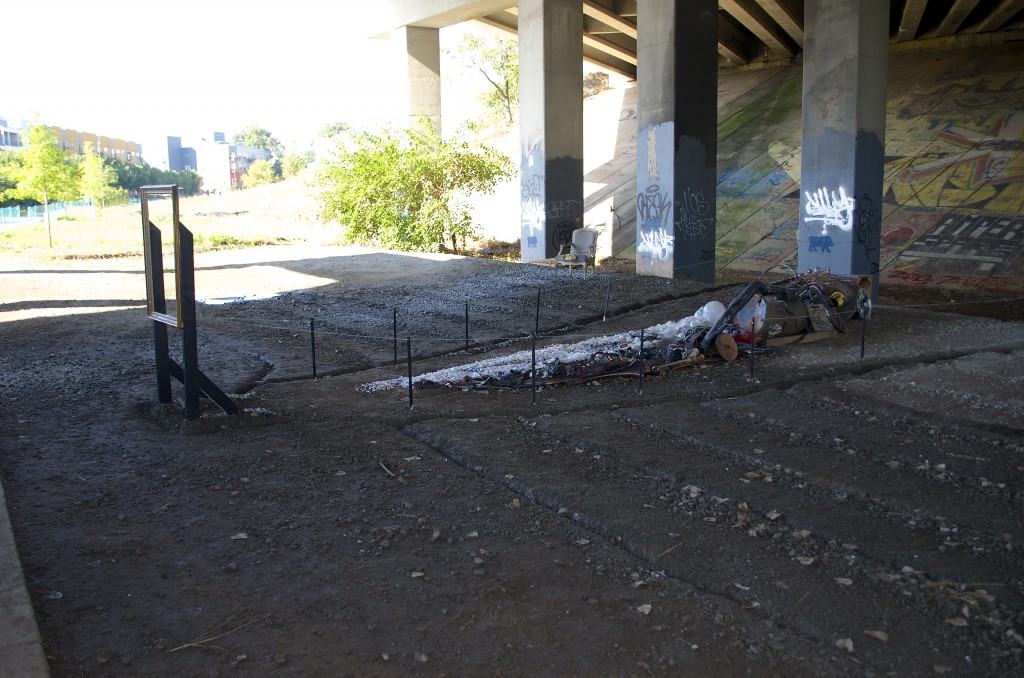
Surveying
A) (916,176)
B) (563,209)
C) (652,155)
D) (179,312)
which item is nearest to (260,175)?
(563,209)

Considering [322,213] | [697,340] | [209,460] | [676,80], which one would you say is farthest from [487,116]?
[209,460]

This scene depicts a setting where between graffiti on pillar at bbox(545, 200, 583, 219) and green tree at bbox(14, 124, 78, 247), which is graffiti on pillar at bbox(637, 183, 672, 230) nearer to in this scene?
graffiti on pillar at bbox(545, 200, 583, 219)

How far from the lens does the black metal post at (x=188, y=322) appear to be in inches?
298

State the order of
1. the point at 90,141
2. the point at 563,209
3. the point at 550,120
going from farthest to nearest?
the point at 90,141, the point at 563,209, the point at 550,120

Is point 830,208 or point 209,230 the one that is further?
point 209,230

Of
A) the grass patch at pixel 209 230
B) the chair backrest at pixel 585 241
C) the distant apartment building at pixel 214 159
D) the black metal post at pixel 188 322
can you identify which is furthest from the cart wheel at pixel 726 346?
the distant apartment building at pixel 214 159

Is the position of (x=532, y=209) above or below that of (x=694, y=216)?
above

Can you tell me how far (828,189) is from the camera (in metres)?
16.2

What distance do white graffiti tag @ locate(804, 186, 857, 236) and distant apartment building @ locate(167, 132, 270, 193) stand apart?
330ft

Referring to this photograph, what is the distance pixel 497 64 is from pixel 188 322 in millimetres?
45473

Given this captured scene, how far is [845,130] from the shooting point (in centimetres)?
1568

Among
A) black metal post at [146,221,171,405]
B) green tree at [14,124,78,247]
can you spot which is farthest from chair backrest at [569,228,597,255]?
green tree at [14,124,78,247]

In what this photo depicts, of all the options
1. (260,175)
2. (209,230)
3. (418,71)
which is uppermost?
(260,175)

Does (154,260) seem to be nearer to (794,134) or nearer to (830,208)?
(830,208)
